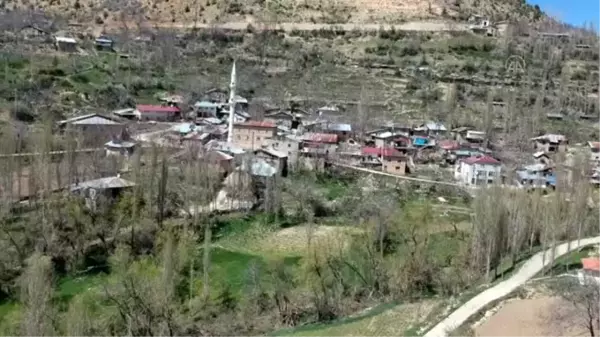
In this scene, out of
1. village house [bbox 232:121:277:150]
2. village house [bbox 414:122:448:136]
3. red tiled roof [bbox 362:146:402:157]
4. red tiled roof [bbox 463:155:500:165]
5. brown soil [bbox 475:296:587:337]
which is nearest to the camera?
brown soil [bbox 475:296:587:337]

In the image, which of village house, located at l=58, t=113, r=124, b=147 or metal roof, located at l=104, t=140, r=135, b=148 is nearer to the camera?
metal roof, located at l=104, t=140, r=135, b=148

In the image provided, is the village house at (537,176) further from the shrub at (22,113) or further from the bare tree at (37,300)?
the shrub at (22,113)

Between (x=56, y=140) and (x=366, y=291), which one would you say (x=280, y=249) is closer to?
(x=366, y=291)

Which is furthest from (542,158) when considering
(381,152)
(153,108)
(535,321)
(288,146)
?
(535,321)

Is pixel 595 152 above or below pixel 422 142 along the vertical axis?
above

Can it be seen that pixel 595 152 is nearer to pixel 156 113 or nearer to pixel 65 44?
pixel 156 113

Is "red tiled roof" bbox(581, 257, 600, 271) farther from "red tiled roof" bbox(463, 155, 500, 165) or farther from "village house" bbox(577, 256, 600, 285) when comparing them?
"red tiled roof" bbox(463, 155, 500, 165)

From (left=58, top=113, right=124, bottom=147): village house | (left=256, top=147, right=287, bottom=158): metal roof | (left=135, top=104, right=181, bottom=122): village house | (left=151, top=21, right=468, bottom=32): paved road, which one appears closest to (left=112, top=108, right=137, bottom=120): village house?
(left=135, top=104, right=181, bottom=122): village house
